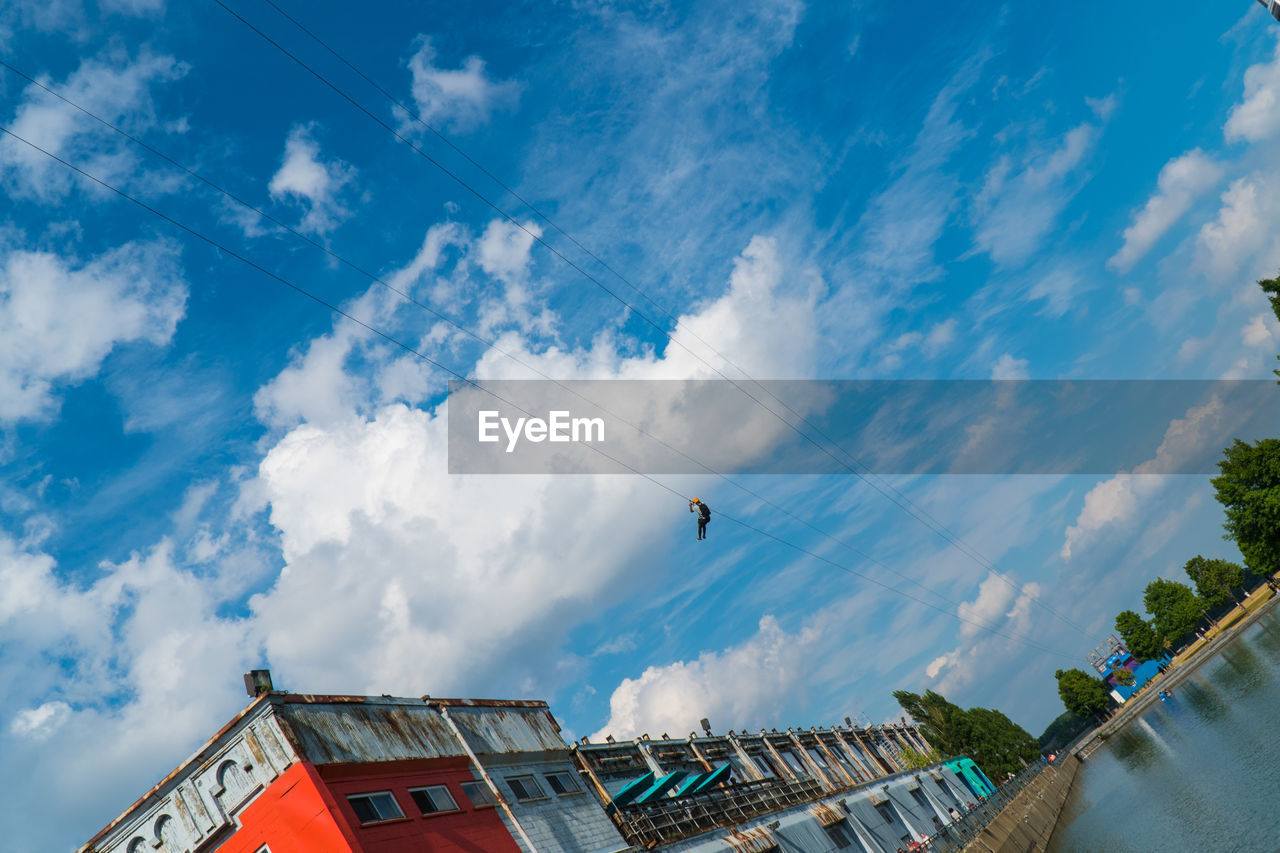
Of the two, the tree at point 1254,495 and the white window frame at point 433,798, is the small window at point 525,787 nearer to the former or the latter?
the white window frame at point 433,798

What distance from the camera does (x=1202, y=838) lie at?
3064cm

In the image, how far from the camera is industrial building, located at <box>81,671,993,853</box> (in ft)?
68.1

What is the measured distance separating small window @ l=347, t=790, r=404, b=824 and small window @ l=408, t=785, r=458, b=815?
0.85 m

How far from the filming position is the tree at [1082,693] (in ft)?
336

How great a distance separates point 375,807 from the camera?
71.2 feet

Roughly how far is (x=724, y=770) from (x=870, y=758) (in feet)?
112

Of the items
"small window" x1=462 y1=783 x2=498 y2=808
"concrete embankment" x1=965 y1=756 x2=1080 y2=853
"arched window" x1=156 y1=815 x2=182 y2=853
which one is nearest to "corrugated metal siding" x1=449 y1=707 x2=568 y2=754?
"small window" x1=462 y1=783 x2=498 y2=808

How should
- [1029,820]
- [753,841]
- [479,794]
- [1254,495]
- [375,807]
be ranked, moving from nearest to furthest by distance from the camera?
[375,807]
[479,794]
[753,841]
[1029,820]
[1254,495]

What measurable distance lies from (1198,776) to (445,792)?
43154 mm

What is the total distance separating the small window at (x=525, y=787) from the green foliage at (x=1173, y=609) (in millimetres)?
110140

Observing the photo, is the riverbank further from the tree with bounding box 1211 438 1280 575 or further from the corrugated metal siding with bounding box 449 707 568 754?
the corrugated metal siding with bounding box 449 707 568 754

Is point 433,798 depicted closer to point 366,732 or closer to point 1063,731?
point 366,732

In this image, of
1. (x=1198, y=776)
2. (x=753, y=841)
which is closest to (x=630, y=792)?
(x=753, y=841)

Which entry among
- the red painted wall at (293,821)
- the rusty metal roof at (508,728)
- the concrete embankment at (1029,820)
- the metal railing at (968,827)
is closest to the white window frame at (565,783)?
the rusty metal roof at (508,728)
